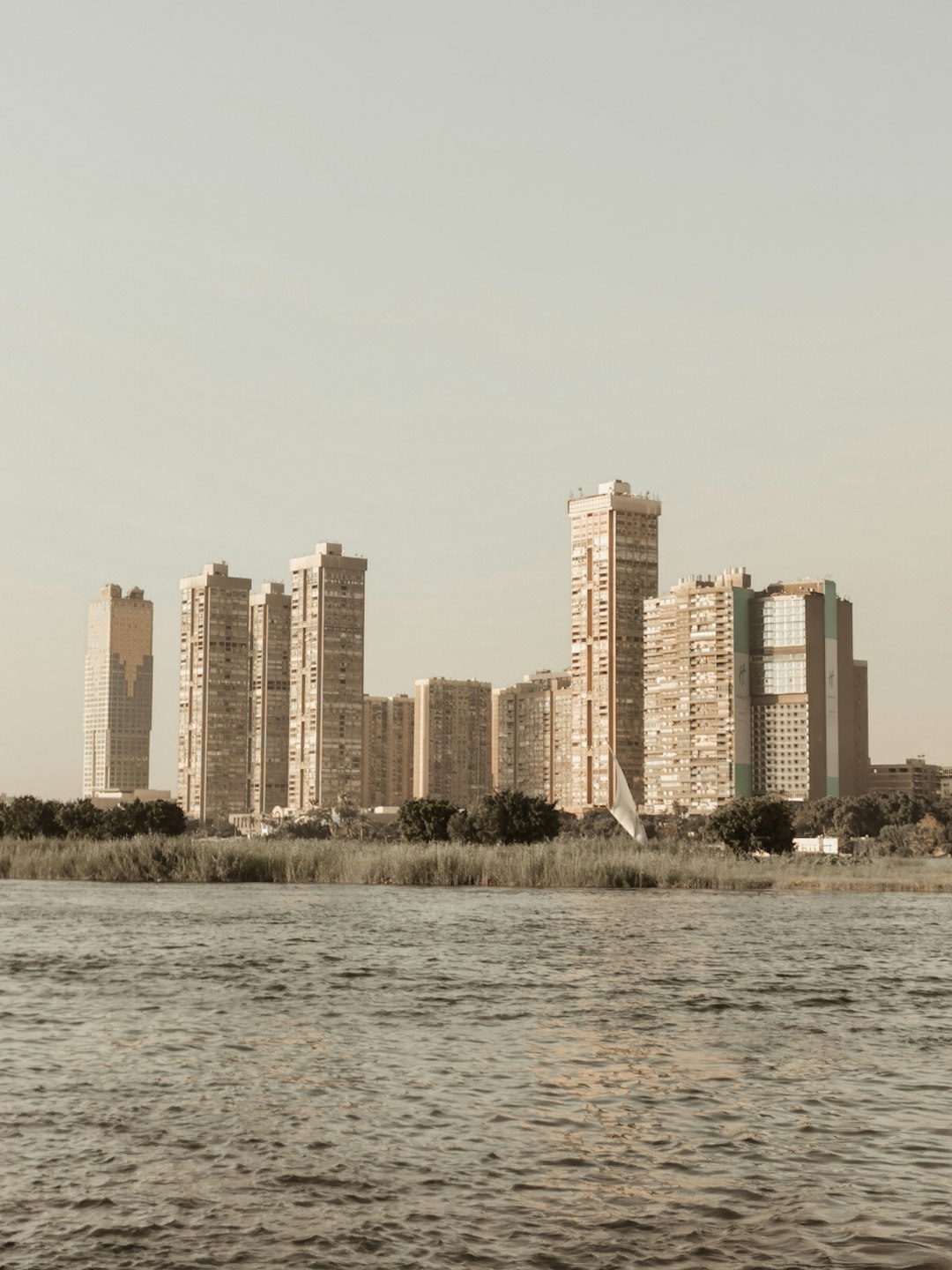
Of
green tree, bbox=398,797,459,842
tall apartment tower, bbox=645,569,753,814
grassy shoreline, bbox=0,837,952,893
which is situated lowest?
grassy shoreline, bbox=0,837,952,893

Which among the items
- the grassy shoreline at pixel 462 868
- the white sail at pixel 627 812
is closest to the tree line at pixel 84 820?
the grassy shoreline at pixel 462 868

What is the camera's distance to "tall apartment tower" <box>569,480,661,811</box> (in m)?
195

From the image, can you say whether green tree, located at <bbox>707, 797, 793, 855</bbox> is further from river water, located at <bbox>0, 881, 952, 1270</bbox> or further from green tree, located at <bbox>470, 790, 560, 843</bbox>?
river water, located at <bbox>0, 881, 952, 1270</bbox>

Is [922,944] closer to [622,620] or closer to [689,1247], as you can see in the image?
[689,1247]

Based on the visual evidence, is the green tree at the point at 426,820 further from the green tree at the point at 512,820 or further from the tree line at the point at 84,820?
the tree line at the point at 84,820

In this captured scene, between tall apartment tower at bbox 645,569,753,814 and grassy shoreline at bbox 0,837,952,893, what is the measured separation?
102 metres

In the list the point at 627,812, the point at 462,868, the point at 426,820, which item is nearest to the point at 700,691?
the point at 627,812

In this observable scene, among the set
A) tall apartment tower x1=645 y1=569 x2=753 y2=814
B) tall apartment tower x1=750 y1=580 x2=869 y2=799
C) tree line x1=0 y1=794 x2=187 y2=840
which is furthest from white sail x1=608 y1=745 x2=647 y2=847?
tall apartment tower x1=750 y1=580 x2=869 y2=799

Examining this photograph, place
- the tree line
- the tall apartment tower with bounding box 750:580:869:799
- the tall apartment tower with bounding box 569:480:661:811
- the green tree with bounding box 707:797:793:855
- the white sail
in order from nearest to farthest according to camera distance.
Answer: the green tree with bounding box 707:797:793:855, the white sail, the tree line, the tall apartment tower with bounding box 750:580:869:799, the tall apartment tower with bounding box 569:480:661:811

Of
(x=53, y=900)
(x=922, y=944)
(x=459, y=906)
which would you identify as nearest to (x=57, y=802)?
(x=53, y=900)

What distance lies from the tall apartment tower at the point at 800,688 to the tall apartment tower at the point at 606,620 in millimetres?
15990

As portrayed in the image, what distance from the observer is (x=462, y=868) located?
3179 inches

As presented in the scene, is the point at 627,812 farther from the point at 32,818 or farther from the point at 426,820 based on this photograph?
the point at 32,818

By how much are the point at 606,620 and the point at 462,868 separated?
118m
